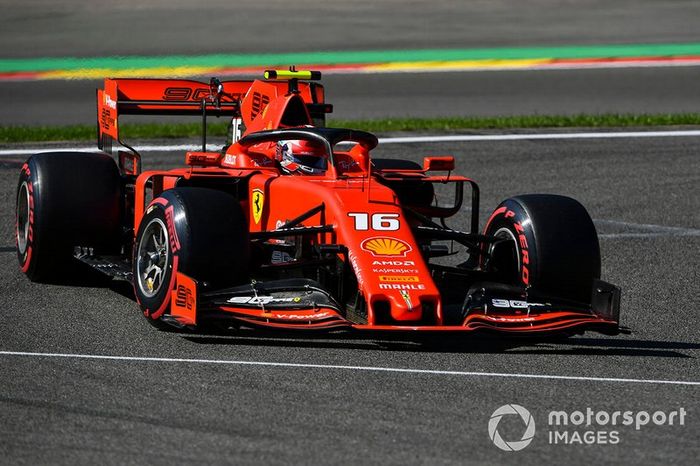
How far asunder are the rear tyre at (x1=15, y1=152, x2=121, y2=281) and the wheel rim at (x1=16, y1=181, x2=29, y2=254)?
28 centimetres

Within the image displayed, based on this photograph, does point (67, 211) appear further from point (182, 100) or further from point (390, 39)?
point (390, 39)

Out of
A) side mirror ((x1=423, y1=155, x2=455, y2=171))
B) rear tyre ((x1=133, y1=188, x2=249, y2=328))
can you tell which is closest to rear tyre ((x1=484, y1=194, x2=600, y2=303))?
side mirror ((x1=423, y1=155, x2=455, y2=171))

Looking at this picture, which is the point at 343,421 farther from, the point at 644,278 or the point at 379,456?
the point at 644,278

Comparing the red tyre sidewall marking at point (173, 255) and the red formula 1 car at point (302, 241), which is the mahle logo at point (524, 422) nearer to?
the red formula 1 car at point (302, 241)

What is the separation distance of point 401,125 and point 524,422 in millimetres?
12067

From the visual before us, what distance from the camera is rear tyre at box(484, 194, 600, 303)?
865 cm

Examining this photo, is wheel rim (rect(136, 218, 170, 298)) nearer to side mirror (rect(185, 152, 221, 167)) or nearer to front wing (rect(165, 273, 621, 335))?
front wing (rect(165, 273, 621, 335))

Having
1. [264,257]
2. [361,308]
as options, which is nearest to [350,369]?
[361,308]

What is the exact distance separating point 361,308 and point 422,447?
1989mm

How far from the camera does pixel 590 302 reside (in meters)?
8.73

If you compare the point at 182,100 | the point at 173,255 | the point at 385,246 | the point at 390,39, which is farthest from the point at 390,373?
the point at 390,39

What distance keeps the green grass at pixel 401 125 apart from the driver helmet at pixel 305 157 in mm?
7985

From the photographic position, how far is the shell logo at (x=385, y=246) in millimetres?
8203

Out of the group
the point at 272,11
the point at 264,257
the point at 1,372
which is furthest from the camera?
the point at 272,11
